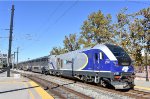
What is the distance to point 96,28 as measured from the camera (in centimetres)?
4497

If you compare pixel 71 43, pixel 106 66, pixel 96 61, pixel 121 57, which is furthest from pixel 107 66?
pixel 71 43

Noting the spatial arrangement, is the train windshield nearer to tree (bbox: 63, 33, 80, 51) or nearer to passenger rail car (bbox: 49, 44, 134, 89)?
passenger rail car (bbox: 49, 44, 134, 89)

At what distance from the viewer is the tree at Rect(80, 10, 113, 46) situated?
43.9 meters

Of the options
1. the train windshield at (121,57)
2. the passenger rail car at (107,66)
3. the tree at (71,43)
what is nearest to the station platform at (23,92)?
the passenger rail car at (107,66)

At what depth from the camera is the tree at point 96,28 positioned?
43906 mm

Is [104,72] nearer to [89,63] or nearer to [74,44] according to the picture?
[89,63]

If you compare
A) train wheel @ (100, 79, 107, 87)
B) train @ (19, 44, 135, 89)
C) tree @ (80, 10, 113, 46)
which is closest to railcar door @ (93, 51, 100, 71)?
train @ (19, 44, 135, 89)

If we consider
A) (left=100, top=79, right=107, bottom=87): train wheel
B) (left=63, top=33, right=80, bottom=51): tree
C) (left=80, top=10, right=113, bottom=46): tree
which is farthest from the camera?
(left=63, top=33, right=80, bottom=51): tree

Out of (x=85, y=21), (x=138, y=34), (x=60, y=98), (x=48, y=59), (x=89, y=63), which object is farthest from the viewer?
(x=48, y=59)

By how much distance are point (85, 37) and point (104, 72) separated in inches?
988

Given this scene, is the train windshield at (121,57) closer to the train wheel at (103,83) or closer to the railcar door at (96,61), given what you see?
the railcar door at (96,61)

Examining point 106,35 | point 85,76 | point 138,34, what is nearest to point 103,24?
point 106,35

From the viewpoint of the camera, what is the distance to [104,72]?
70.5ft

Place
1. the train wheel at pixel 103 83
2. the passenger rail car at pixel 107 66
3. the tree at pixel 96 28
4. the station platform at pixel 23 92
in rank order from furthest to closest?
the tree at pixel 96 28 → the train wheel at pixel 103 83 → the passenger rail car at pixel 107 66 → the station platform at pixel 23 92
